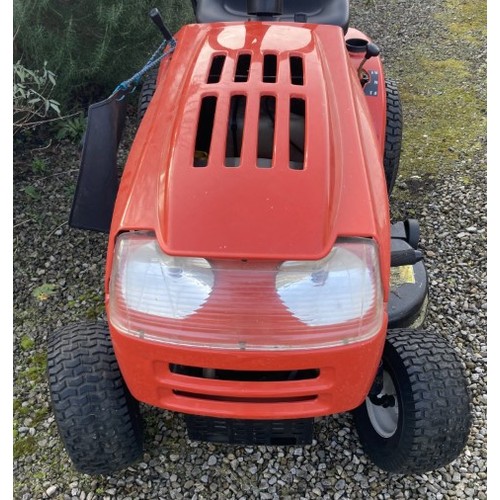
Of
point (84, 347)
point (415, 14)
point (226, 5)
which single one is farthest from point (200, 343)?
point (415, 14)

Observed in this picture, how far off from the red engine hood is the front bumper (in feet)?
Answer: 0.78

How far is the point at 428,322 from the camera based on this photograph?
7.39 feet

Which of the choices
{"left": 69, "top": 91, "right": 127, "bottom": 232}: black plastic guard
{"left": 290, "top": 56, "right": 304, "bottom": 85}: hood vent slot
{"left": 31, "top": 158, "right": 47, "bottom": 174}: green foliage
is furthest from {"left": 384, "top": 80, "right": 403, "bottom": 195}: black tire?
{"left": 31, "top": 158, "right": 47, "bottom": 174}: green foliage

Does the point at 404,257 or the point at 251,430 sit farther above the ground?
the point at 404,257

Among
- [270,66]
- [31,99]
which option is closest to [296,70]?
[270,66]

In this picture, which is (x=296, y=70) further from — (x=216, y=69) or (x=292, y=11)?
(x=292, y=11)

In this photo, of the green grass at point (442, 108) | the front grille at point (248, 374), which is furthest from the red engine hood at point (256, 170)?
the green grass at point (442, 108)

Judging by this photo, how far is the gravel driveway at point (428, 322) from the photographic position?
1784 millimetres

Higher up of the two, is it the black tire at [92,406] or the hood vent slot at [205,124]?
the hood vent slot at [205,124]

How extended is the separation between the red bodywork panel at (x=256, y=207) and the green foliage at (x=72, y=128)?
5.03 feet

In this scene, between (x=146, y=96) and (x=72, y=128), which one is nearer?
(x=146, y=96)

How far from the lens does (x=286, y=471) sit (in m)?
1.81

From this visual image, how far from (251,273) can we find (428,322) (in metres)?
1.26

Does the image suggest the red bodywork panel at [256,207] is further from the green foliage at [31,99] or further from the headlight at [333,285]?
the green foliage at [31,99]
